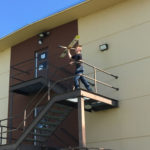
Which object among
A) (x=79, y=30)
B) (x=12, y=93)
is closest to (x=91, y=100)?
(x=79, y=30)

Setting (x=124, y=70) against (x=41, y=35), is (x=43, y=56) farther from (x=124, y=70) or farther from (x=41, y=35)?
(x=124, y=70)

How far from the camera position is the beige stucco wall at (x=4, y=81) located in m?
17.2

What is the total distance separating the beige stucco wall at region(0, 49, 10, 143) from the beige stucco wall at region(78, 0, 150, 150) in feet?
16.9

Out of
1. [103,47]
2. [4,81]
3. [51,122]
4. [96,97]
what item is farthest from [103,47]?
[4,81]

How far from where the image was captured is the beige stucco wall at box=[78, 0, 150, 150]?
1240 cm

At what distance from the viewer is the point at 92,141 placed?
13.4 meters

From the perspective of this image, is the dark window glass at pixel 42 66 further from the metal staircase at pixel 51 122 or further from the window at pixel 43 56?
the metal staircase at pixel 51 122

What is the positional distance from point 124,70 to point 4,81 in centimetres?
734

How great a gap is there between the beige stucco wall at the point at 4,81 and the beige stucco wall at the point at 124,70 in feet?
16.9

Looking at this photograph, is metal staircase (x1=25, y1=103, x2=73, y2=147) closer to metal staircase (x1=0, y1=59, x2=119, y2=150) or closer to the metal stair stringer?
metal staircase (x1=0, y1=59, x2=119, y2=150)

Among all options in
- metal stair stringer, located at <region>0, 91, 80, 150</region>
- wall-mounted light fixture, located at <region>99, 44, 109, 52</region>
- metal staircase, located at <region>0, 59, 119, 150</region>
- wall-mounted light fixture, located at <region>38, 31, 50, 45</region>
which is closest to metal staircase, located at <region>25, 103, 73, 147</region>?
metal staircase, located at <region>0, 59, 119, 150</region>

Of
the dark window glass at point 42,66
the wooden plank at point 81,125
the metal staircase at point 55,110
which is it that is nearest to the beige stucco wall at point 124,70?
the metal staircase at point 55,110

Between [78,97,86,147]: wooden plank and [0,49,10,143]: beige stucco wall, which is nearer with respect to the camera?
[78,97,86,147]: wooden plank

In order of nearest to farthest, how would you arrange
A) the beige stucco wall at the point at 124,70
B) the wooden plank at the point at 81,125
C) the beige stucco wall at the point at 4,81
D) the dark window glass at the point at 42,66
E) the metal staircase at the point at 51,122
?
the wooden plank at the point at 81,125 → the beige stucco wall at the point at 124,70 → the metal staircase at the point at 51,122 → the dark window glass at the point at 42,66 → the beige stucco wall at the point at 4,81
